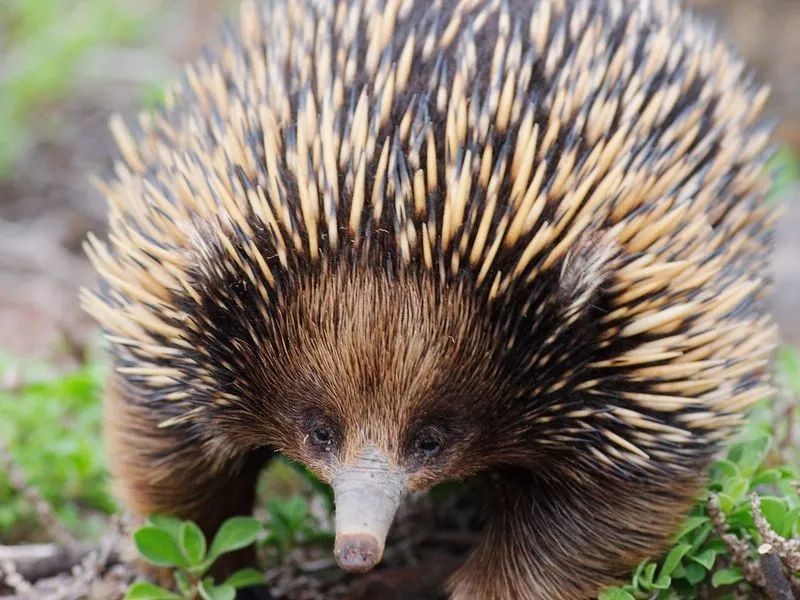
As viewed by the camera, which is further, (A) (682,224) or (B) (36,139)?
(B) (36,139)

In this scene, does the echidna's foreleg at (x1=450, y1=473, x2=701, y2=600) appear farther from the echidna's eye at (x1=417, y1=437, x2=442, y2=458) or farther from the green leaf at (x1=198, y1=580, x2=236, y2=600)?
the green leaf at (x1=198, y1=580, x2=236, y2=600)

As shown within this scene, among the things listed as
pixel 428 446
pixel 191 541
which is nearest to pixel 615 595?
pixel 428 446

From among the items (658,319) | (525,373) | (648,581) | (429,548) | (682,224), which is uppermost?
(682,224)

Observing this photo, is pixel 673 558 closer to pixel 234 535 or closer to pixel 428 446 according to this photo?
pixel 428 446


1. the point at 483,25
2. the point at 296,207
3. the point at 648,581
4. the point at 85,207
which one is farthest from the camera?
the point at 85,207

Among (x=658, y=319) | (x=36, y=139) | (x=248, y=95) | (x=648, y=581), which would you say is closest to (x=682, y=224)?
(x=658, y=319)

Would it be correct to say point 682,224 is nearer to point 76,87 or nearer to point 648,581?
point 648,581

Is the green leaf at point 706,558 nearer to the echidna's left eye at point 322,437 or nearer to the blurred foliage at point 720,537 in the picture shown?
the blurred foliage at point 720,537
